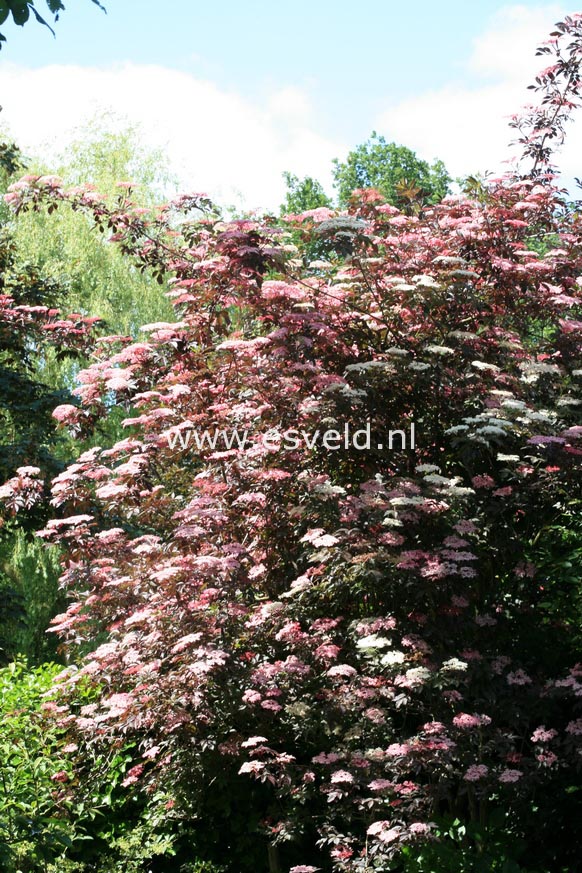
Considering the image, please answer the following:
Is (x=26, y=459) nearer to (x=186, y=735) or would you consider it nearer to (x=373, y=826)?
(x=186, y=735)

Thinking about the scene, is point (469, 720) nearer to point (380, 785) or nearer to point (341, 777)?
point (380, 785)

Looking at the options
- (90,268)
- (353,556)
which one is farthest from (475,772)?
(90,268)

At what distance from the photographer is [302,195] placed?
23875mm

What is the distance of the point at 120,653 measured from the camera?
15.5 feet

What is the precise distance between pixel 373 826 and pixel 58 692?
1.95m

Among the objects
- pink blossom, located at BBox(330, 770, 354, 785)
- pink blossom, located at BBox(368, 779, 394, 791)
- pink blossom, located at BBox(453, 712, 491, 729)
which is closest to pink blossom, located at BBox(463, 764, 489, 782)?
pink blossom, located at BBox(453, 712, 491, 729)

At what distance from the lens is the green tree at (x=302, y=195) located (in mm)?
23484

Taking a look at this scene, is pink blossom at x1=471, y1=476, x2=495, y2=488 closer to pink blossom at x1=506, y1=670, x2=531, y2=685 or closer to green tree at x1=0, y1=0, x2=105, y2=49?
pink blossom at x1=506, y1=670, x2=531, y2=685

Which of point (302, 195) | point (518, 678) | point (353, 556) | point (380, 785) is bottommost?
point (380, 785)

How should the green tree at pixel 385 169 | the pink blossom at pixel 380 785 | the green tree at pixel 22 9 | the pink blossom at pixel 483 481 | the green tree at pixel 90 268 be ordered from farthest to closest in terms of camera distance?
the green tree at pixel 385 169
the green tree at pixel 90 268
the pink blossom at pixel 483 481
the pink blossom at pixel 380 785
the green tree at pixel 22 9

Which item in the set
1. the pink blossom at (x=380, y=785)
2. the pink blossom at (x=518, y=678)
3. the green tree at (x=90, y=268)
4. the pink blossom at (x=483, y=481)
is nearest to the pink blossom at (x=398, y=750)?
the pink blossom at (x=380, y=785)

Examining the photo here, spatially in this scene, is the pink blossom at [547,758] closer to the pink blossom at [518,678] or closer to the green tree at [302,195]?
the pink blossom at [518,678]

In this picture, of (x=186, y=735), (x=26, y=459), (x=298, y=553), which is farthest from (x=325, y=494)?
(x=26, y=459)

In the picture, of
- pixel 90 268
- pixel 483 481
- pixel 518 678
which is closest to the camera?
pixel 518 678
